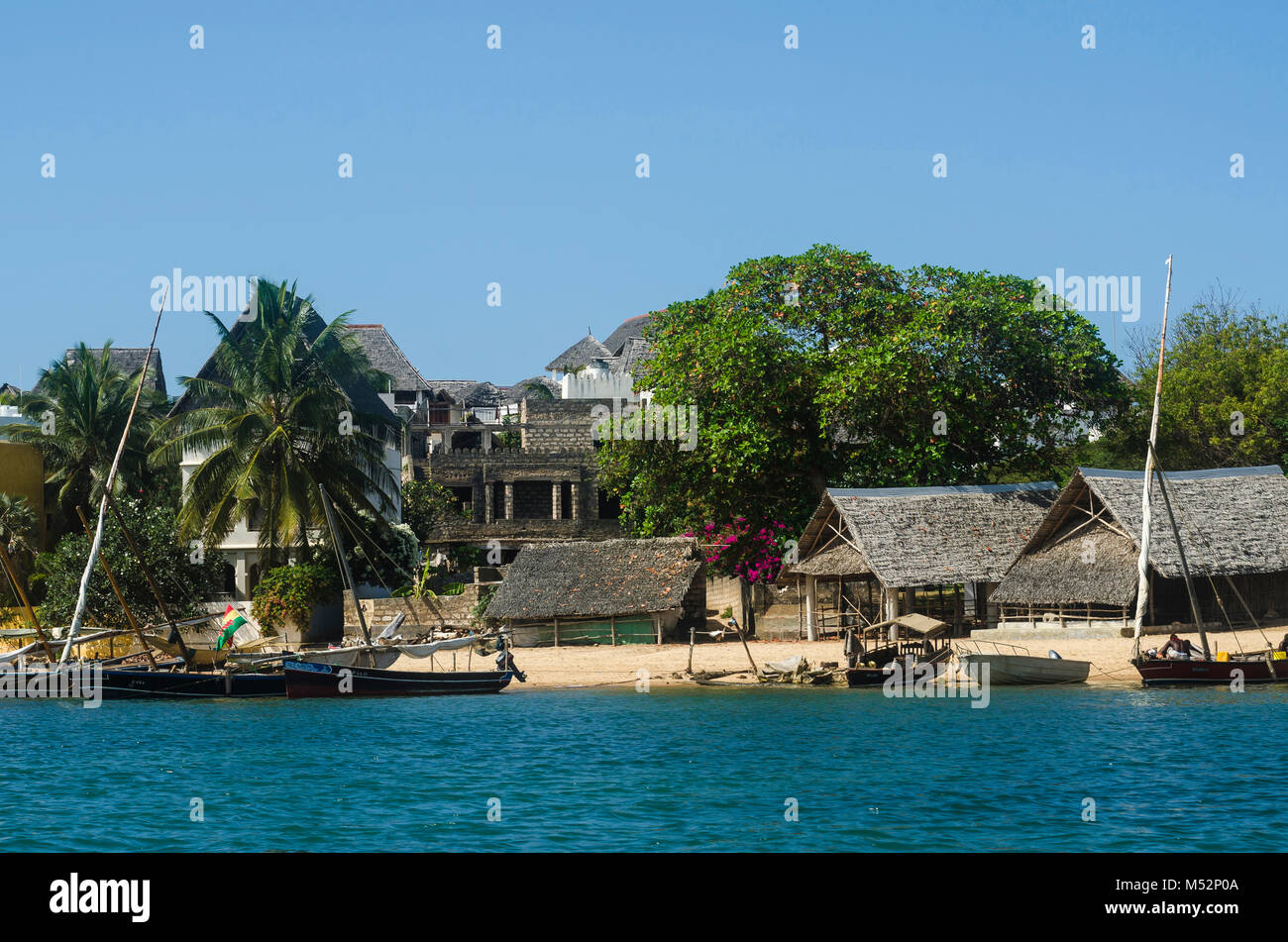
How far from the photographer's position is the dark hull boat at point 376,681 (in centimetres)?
3309

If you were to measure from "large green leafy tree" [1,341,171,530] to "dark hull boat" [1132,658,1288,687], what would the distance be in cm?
3508

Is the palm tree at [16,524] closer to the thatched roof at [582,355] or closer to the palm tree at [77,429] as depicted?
the palm tree at [77,429]

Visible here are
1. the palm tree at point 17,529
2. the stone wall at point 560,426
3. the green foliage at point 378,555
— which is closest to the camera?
the green foliage at point 378,555

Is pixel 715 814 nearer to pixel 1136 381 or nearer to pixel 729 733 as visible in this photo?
pixel 729 733

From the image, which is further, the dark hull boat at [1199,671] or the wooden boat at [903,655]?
the wooden boat at [903,655]

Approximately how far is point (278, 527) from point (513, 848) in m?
27.6

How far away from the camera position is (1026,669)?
30.8 m

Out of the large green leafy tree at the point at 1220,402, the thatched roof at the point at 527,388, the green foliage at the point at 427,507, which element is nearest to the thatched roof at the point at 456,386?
the thatched roof at the point at 527,388

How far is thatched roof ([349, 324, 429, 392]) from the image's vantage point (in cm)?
8862

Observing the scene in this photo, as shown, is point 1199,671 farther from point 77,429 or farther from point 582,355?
point 582,355

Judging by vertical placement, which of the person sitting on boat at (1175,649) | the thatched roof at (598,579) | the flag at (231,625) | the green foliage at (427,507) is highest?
the green foliage at (427,507)

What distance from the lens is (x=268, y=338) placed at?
41250 mm

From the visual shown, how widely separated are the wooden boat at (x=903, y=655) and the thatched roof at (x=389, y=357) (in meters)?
60.6
